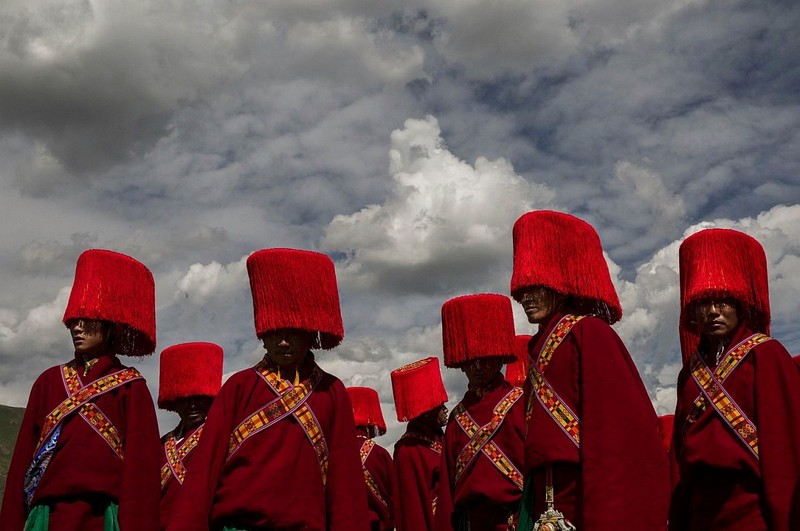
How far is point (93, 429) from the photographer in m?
5.72

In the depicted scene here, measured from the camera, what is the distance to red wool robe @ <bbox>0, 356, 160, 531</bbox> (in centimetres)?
553

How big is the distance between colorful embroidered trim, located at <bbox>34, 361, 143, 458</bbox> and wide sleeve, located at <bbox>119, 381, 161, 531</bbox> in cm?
10

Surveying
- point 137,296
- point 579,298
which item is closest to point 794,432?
point 579,298

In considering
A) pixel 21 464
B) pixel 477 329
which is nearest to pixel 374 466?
pixel 477 329

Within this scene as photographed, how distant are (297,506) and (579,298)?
1960 mm

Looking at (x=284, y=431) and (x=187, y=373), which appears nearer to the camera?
(x=284, y=431)

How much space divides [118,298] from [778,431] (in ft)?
14.0

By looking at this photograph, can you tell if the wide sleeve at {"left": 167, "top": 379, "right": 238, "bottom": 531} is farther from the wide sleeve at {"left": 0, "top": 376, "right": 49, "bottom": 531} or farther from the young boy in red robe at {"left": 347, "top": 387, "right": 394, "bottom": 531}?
the young boy in red robe at {"left": 347, "top": 387, "right": 394, "bottom": 531}

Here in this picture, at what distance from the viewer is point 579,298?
506 centimetres

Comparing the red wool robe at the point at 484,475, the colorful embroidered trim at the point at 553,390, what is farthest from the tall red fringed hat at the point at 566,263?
the red wool robe at the point at 484,475

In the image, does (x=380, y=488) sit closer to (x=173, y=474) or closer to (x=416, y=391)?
(x=416, y=391)

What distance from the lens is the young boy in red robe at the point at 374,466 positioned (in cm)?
1078

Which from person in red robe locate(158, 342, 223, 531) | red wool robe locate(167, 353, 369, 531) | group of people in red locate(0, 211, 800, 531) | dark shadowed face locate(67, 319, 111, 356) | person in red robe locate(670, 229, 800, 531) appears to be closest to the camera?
group of people in red locate(0, 211, 800, 531)

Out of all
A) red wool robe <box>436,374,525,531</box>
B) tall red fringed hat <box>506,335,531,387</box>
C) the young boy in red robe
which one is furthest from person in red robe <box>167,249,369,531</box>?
the young boy in red robe
